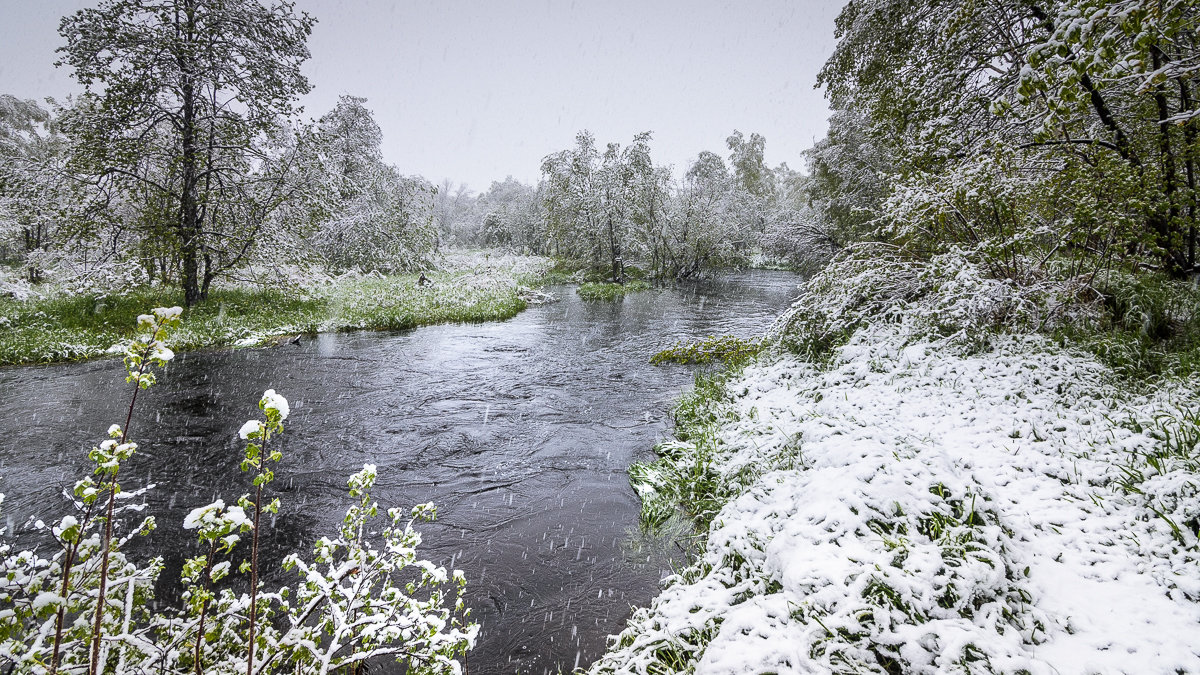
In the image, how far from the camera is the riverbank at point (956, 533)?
2.26 metres

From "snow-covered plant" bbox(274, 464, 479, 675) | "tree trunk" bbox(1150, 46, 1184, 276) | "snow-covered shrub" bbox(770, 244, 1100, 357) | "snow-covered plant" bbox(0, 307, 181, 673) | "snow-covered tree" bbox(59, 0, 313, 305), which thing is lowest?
"snow-covered plant" bbox(274, 464, 479, 675)

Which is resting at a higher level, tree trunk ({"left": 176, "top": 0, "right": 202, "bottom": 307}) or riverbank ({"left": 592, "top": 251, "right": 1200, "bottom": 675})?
tree trunk ({"left": 176, "top": 0, "right": 202, "bottom": 307})

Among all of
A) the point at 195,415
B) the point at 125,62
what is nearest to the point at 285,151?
the point at 125,62

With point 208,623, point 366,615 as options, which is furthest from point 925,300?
point 208,623

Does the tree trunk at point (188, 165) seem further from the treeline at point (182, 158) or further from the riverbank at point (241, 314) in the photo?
the riverbank at point (241, 314)

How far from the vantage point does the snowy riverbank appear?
2.24 m

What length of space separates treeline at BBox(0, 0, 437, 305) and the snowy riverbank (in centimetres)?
1565

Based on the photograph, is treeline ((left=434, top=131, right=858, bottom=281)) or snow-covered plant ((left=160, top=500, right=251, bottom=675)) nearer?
snow-covered plant ((left=160, top=500, right=251, bottom=675))

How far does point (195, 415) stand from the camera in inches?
303

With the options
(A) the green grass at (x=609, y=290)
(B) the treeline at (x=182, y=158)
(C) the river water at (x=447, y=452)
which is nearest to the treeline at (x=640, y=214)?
(A) the green grass at (x=609, y=290)

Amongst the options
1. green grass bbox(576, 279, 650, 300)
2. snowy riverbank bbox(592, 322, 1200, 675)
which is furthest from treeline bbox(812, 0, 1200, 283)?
green grass bbox(576, 279, 650, 300)

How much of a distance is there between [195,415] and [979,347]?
11.1 m

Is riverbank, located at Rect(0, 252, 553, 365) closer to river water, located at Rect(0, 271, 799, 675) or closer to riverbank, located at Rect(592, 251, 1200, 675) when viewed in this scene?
river water, located at Rect(0, 271, 799, 675)

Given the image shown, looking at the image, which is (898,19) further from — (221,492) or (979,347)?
(221,492)
